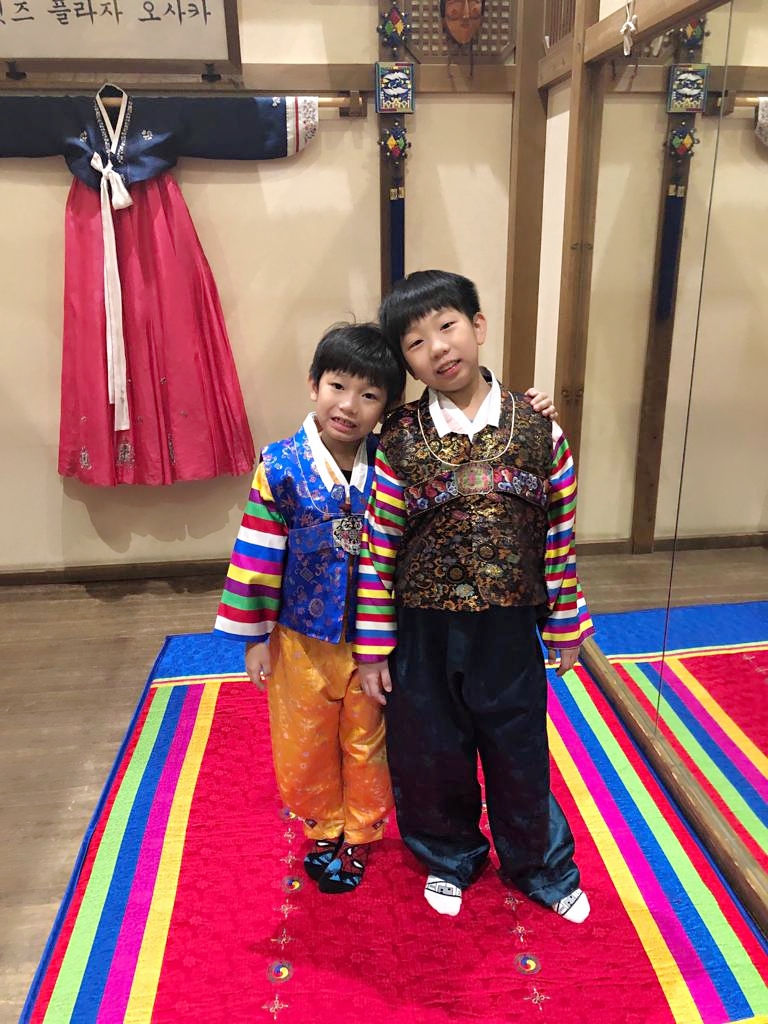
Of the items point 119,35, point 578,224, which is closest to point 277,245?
point 119,35

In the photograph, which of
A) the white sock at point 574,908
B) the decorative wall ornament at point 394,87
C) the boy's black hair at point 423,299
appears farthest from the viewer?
the decorative wall ornament at point 394,87

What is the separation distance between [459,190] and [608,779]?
6.47ft

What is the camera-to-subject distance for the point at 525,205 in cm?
258

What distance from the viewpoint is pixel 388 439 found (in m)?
1.27

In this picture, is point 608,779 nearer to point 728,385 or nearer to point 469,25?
point 728,385

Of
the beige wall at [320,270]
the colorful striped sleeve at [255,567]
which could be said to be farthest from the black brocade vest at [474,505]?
the beige wall at [320,270]

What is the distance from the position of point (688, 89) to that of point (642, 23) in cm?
21

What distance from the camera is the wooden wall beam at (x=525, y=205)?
246 centimetres

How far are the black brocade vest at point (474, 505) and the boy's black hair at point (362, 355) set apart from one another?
89 mm

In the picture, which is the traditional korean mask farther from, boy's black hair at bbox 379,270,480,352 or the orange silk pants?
the orange silk pants

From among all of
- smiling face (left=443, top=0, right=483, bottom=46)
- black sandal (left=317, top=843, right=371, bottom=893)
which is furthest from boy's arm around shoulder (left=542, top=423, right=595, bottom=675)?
smiling face (left=443, top=0, right=483, bottom=46)

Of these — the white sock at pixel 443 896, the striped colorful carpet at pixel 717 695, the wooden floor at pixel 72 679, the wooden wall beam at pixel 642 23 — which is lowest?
the wooden floor at pixel 72 679

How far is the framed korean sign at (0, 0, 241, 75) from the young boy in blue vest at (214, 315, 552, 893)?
1634 millimetres

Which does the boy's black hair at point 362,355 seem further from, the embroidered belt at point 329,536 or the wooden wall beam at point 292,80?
the wooden wall beam at point 292,80
